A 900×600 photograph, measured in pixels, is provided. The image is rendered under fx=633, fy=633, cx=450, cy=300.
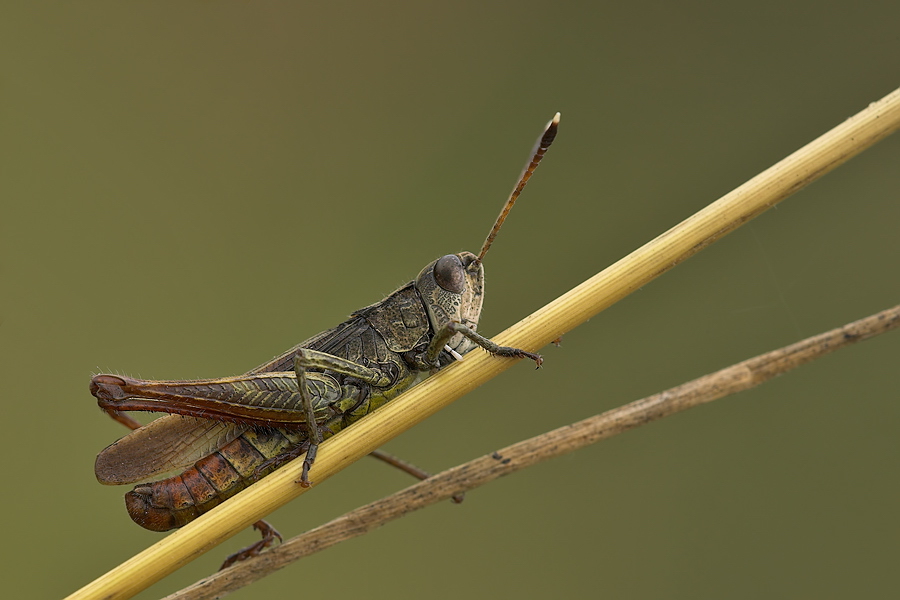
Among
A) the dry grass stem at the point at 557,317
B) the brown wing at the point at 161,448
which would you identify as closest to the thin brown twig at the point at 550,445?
the dry grass stem at the point at 557,317

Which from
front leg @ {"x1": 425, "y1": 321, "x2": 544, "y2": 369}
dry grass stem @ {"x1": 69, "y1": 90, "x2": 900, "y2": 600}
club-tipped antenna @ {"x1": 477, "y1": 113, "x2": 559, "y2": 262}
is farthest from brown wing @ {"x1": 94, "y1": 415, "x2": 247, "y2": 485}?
club-tipped antenna @ {"x1": 477, "y1": 113, "x2": 559, "y2": 262}

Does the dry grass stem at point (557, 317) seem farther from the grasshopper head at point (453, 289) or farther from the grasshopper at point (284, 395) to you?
the grasshopper head at point (453, 289)

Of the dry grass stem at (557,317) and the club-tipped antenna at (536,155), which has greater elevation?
the club-tipped antenna at (536,155)

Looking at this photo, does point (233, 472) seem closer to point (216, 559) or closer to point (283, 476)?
point (283, 476)

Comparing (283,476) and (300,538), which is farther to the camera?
(283,476)

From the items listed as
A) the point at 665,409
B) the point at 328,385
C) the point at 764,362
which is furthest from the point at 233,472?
the point at 764,362

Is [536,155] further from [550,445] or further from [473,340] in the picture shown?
[550,445]
